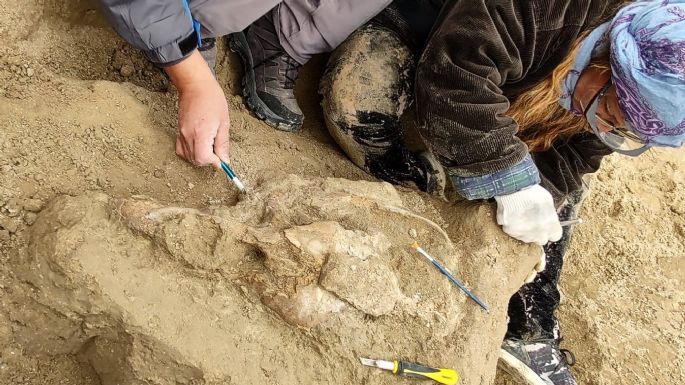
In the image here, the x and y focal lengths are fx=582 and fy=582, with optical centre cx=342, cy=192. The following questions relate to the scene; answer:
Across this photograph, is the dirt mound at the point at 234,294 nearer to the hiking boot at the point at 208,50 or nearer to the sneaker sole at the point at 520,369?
the hiking boot at the point at 208,50

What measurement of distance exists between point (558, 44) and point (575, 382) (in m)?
1.22

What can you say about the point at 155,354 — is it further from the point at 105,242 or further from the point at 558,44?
the point at 558,44

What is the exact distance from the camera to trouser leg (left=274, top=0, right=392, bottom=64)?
1.78m

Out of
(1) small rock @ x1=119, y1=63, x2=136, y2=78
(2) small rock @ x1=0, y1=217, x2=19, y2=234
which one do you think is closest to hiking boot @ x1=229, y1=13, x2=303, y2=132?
(1) small rock @ x1=119, y1=63, x2=136, y2=78

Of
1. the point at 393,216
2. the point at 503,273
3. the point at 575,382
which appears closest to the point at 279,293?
the point at 393,216

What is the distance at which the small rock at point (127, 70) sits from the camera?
1.79m

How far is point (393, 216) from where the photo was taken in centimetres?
148

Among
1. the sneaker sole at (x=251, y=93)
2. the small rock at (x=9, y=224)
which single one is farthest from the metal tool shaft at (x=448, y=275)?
the small rock at (x=9, y=224)

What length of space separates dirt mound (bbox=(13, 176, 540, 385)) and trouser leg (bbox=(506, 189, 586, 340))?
0.71 metres

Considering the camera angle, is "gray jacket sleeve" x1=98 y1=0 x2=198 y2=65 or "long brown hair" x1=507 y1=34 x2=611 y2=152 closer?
"gray jacket sleeve" x1=98 y1=0 x2=198 y2=65

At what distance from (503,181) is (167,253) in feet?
3.09

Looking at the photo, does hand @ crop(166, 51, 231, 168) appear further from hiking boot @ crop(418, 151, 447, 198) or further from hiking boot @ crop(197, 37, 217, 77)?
hiking boot @ crop(418, 151, 447, 198)

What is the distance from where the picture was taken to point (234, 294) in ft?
4.12

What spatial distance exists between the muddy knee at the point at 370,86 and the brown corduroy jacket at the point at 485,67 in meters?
0.15
